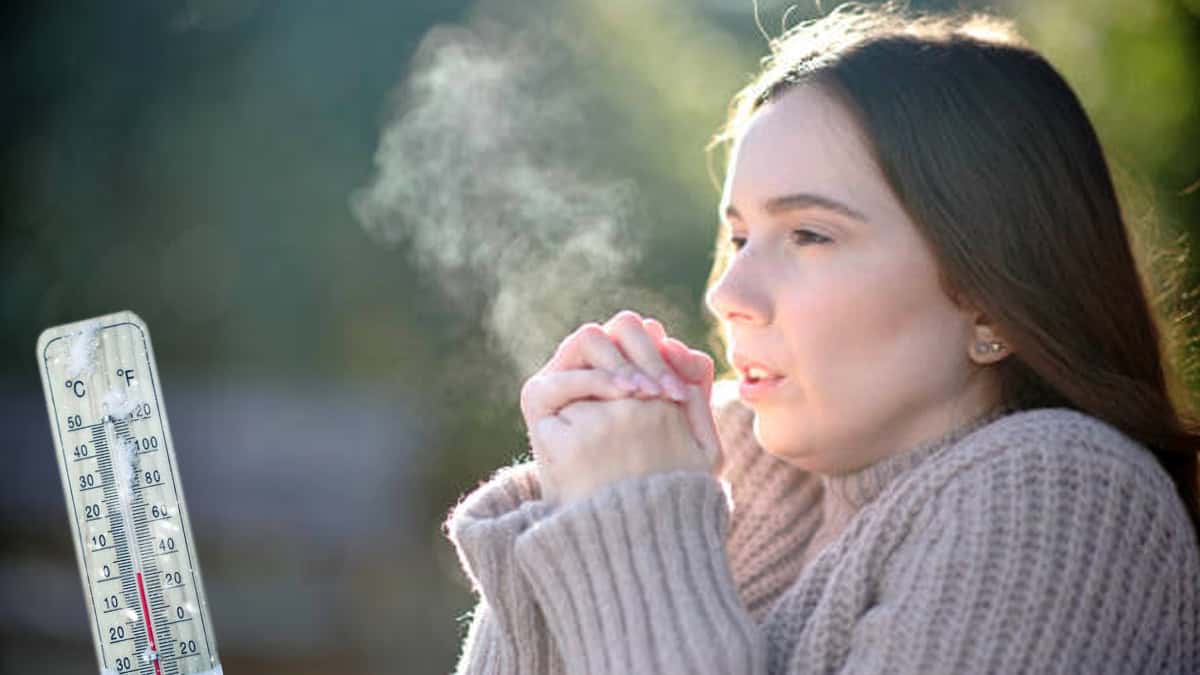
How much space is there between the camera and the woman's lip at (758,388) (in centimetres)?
167

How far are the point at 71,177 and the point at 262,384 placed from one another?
918 mm

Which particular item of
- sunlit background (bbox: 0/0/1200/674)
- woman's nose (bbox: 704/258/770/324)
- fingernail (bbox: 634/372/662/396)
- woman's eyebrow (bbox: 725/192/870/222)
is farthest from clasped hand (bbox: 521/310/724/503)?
sunlit background (bbox: 0/0/1200/674)

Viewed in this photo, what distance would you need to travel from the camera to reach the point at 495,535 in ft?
5.58

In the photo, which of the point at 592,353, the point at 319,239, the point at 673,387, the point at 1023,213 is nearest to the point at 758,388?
the point at 673,387

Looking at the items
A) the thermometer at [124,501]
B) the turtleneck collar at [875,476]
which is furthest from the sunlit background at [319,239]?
the thermometer at [124,501]

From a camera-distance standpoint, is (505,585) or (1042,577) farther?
(505,585)

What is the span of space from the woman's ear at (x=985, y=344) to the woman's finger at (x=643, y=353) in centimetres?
36

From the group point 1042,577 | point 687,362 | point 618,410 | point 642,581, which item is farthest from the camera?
point 687,362

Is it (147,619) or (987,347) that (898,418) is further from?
(147,619)

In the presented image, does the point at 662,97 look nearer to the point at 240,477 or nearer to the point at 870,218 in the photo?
the point at 240,477

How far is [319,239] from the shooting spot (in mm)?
4668

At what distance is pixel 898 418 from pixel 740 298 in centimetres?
24

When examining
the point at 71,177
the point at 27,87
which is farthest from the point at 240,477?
the point at 27,87

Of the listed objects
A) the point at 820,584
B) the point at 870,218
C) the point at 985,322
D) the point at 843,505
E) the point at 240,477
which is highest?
the point at 240,477
